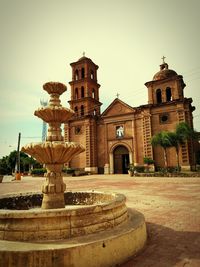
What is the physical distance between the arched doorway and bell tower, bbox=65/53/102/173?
3055mm

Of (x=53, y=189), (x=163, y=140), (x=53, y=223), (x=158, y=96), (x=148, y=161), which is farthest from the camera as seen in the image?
(x=158, y=96)

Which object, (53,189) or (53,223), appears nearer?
(53,223)

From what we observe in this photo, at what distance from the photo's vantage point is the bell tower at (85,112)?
1201 inches

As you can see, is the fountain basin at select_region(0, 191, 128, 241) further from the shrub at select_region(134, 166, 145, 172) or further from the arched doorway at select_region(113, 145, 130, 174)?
the arched doorway at select_region(113, 145, 130, 174)

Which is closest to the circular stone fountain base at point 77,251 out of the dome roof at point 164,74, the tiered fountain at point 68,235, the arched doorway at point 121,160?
the tiered fountain at point 68,235

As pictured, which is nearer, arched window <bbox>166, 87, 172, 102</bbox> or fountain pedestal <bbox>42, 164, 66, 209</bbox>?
fountain pedestal <bbox>42, 164, 66, 209</bbox>

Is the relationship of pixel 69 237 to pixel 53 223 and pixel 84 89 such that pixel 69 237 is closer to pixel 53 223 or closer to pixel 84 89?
pixel 53 223

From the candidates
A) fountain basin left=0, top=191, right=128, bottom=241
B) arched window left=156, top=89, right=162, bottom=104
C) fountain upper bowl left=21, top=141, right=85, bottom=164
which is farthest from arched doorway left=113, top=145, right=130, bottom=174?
fountain basin left=0, top=191, right=128, bottom=241

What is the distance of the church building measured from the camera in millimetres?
25781

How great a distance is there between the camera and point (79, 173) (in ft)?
94.5

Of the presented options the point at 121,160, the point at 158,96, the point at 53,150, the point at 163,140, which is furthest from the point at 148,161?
the point at 53,150

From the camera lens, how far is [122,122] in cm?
2995

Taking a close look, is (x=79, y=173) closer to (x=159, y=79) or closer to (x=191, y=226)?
(x=159, y=79)

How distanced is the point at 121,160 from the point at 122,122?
18.2ft
